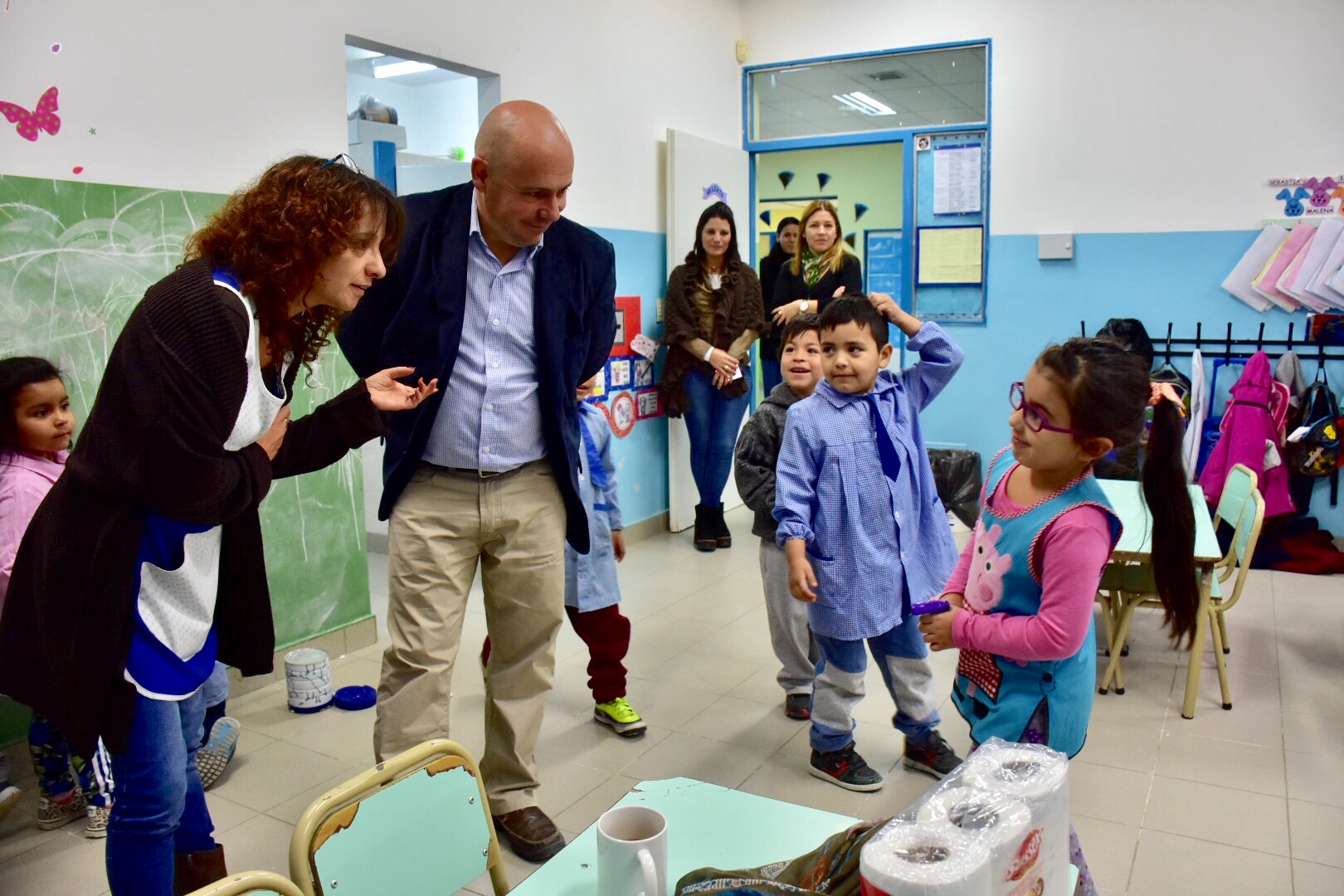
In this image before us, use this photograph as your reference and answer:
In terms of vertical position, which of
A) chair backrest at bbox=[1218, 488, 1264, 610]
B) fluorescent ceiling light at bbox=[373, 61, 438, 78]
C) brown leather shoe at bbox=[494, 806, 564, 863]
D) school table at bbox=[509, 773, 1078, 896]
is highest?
fluorescent ceiling light at bbox=[373, 61, 438, 78]

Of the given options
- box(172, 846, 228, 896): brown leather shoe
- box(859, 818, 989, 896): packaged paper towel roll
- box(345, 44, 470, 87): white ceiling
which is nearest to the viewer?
box(859, 818, 989, 896): packaged paper towel roll

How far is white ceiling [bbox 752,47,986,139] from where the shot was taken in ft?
19.3

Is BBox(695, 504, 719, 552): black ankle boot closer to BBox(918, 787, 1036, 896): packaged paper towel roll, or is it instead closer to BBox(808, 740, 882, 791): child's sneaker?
BBox(808, 740, 882, 791): child's sneaker

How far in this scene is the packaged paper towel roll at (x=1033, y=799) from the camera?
89 cm

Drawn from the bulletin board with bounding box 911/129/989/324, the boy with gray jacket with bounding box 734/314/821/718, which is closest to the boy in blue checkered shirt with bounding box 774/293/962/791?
the boy with gray jacket with bounding box 734/314/821/718

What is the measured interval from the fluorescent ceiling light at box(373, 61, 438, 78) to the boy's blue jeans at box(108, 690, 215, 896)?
564 centimetres

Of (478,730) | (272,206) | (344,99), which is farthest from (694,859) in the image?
(344,99)

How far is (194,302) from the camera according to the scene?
59.0 inches

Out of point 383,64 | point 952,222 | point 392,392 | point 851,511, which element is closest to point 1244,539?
point 851,511

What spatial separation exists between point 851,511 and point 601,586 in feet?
2.88

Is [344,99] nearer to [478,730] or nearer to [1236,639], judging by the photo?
[478,730]

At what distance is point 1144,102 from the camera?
545cm

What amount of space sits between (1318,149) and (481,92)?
4.09 m

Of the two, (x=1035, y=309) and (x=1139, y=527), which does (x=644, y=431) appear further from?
(x=1139, y=527)
